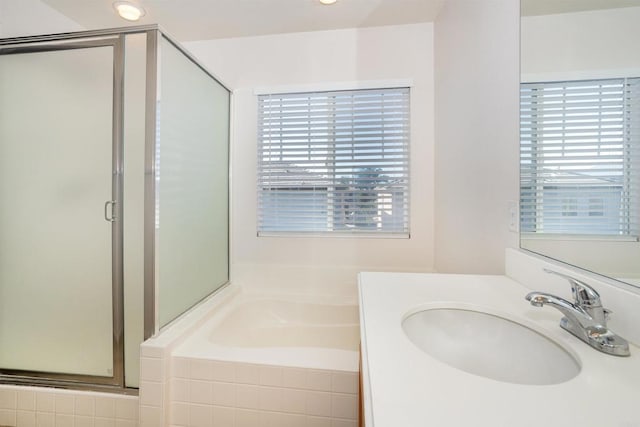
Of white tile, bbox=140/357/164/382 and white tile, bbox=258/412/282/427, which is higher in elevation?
white tile, bbox=140/357/164/382

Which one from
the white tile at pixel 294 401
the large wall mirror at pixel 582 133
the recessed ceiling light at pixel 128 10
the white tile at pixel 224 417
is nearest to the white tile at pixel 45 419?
the white tile at pixel 224 417

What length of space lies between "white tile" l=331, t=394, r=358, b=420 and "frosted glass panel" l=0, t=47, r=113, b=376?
1176 mm

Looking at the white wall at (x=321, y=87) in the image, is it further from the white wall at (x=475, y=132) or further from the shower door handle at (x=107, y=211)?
the shower door handle at (x=107, y=211)

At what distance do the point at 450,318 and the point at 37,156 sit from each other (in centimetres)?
210

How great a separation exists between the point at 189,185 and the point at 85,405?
1.22 metres

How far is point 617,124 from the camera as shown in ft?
2.10

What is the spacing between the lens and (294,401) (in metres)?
1.16

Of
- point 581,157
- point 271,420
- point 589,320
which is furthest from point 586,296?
point 271,420

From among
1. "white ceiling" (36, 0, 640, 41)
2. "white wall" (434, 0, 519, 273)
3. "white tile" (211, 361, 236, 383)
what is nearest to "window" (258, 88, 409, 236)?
"white wall" (434, 0, 519, 273)

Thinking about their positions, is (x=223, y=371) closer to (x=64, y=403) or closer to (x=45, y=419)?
(x=64, y=403)

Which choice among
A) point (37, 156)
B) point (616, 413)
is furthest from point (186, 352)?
point (616, 413)

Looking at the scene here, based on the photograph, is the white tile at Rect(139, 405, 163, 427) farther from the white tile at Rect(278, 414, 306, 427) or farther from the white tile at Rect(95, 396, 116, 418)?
the white tile at Rect(278, 414, 306, 427)

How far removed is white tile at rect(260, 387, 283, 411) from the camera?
1.17m

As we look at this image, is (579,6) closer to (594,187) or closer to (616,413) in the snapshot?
(594,187)
